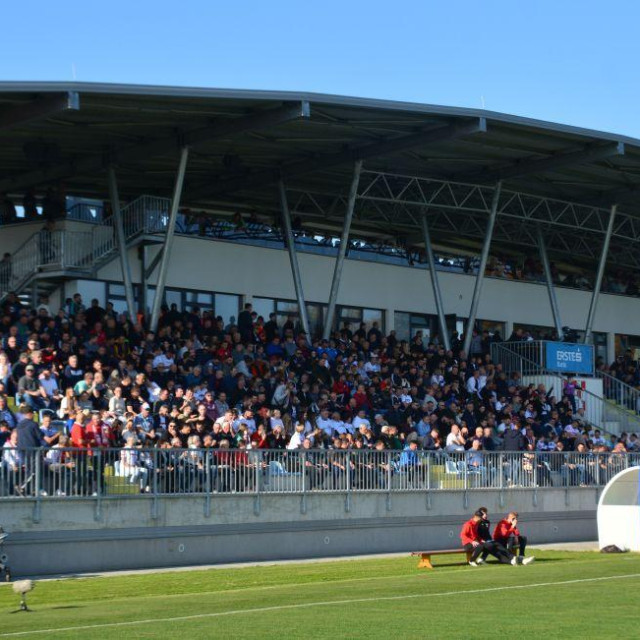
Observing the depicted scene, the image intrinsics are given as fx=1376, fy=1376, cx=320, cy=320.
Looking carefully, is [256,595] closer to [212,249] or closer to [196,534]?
[196,534]

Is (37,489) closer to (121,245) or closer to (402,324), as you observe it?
(121,245)

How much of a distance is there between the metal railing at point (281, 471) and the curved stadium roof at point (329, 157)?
26.1 ft

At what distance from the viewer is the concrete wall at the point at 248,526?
2436cm

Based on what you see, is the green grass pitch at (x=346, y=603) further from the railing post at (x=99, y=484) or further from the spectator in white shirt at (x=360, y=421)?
the spectator in white shirt at (x=360, y=421)

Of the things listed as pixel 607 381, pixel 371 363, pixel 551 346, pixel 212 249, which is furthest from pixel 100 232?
pixel 607 381

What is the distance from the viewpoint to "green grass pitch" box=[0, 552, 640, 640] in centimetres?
1469

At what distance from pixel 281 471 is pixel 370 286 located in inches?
717

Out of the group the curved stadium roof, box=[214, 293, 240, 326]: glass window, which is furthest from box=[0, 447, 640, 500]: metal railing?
box=[214, 293, 240, 326]: glass window

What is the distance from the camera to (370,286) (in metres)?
45.5

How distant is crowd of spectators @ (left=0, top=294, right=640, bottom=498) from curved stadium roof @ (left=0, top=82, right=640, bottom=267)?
175 inches

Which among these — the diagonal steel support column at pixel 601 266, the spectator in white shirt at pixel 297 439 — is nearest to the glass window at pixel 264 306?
the diagonal steel support column at pixel 601 266

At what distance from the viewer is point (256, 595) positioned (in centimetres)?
1958

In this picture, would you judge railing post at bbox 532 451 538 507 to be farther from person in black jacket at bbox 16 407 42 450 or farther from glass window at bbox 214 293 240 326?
person in black jacket at bbox 16 407 42 450

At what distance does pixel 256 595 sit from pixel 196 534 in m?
7.24
